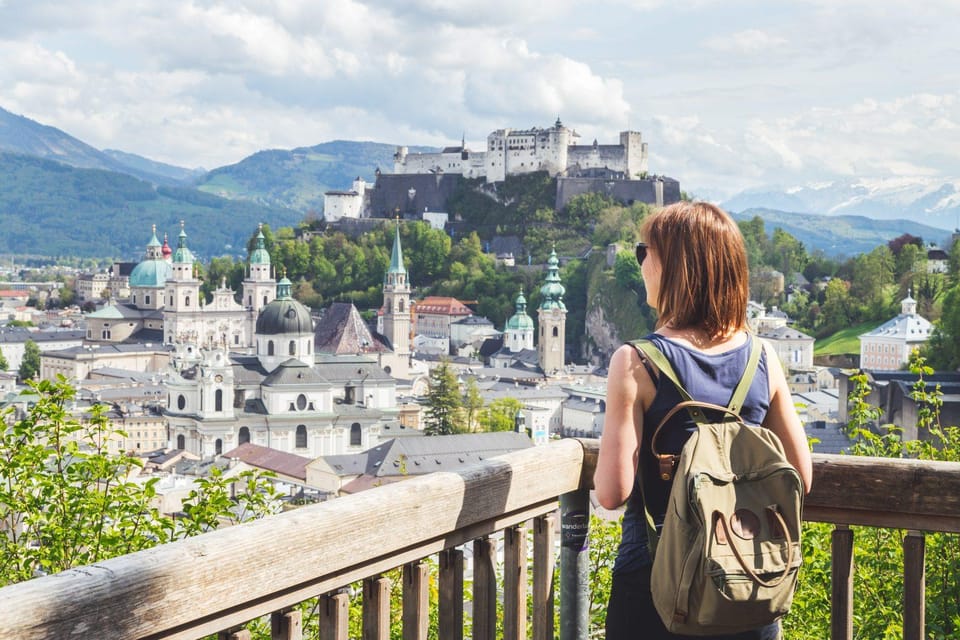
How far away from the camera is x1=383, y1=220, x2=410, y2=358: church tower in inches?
2687

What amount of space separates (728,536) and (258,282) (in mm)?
72548

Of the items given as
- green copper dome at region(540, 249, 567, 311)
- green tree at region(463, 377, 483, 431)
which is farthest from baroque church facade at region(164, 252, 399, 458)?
green copper dome at region(540, 249, 567, 311)

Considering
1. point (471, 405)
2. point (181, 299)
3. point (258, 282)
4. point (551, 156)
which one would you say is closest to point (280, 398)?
point (471, 405)

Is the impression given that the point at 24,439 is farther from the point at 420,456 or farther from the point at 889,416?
the point at 420,456

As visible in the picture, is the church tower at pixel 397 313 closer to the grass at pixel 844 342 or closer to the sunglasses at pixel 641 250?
the grass at pixel 844 342

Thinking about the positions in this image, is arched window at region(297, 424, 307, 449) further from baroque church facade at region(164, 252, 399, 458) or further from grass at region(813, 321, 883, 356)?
grass at region(813, 321, 883, 356)

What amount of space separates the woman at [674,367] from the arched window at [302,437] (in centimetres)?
4406

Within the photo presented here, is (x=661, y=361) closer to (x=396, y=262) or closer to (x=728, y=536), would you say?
(x=728, y=536)

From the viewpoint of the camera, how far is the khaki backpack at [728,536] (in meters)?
2.40

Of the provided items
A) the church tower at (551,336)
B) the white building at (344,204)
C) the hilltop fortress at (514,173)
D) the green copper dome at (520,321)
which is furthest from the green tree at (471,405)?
the white building at (344,204)

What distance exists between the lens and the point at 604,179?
81.9 m

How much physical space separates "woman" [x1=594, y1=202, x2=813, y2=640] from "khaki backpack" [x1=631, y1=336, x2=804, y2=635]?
14 centimetres

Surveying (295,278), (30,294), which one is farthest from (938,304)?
(30,294)

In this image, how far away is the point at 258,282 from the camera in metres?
73.8
